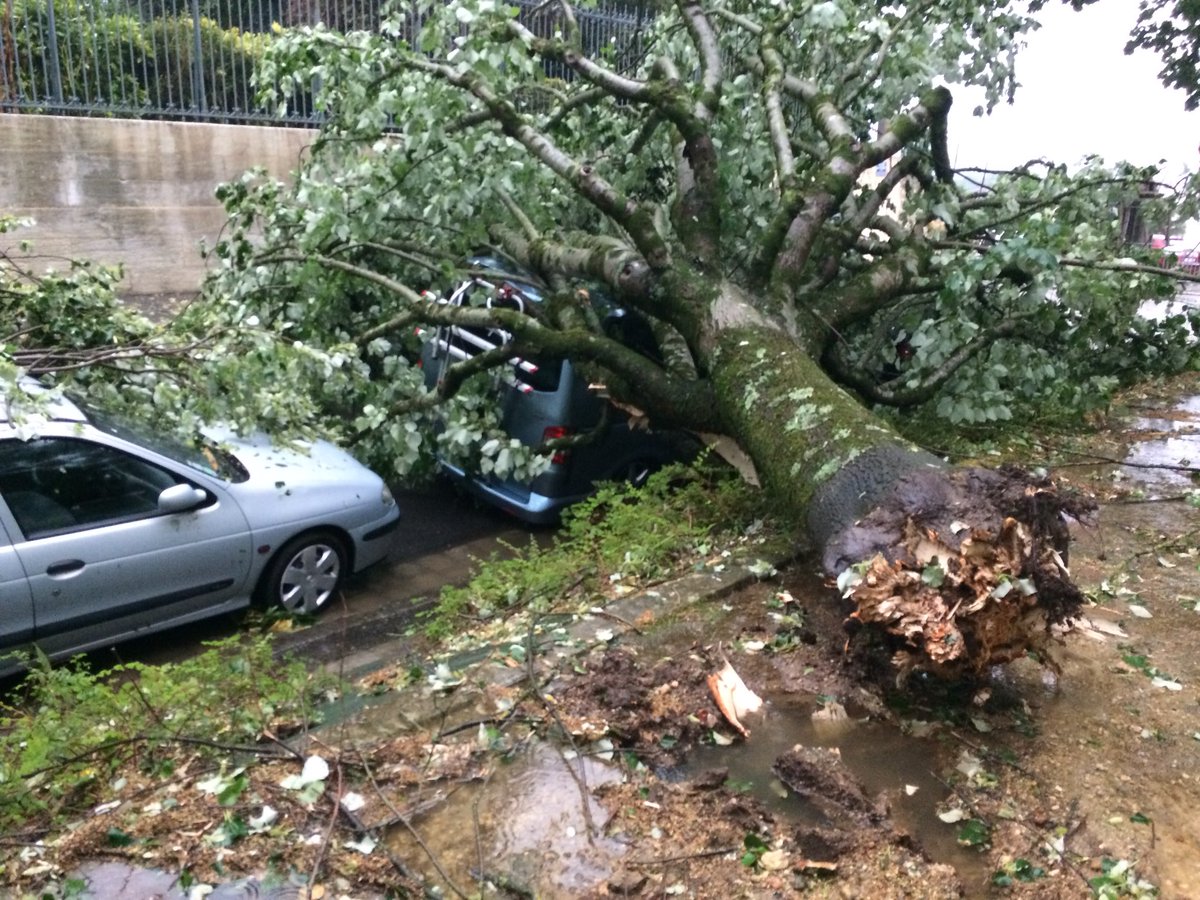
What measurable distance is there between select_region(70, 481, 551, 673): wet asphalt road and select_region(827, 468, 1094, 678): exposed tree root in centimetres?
221

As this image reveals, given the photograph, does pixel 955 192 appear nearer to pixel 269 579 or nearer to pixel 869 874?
pixel 269 579

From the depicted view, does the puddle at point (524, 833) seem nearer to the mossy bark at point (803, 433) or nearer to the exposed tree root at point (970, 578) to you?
the exposed tree root at point (970, 578)

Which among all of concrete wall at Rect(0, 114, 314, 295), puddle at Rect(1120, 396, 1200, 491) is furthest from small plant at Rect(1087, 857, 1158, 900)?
concrete wall at Rect(0, 114, 314, 295)

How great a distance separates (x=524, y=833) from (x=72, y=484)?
327 centimetres

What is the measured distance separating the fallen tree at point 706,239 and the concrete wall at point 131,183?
148 inches

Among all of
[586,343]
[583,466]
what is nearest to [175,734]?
[586,343]

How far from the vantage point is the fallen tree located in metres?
5.17

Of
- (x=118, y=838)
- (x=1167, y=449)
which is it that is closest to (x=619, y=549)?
(x=118, y=838)

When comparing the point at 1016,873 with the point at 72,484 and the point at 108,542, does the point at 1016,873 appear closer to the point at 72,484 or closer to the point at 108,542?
the point at 108,542

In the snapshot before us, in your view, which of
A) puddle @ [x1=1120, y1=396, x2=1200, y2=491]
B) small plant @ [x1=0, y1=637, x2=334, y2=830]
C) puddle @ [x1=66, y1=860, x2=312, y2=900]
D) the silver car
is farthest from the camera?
puddle @ [x1=1120, y1=396, x2=1200, y2=491]

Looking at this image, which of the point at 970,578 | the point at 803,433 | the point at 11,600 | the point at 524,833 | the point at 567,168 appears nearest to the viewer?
the point at 524,833

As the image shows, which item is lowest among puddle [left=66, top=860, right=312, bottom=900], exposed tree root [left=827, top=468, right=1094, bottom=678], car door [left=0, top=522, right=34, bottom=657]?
car door [left=0, top=522, right=34, bottom=657]

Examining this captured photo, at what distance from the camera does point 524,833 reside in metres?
2.88

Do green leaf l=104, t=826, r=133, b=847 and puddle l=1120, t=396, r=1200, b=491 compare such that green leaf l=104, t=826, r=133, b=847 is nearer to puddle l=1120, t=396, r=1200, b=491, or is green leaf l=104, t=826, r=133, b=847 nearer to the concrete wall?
puddle l=1120, t=396, r=1200, b=491
